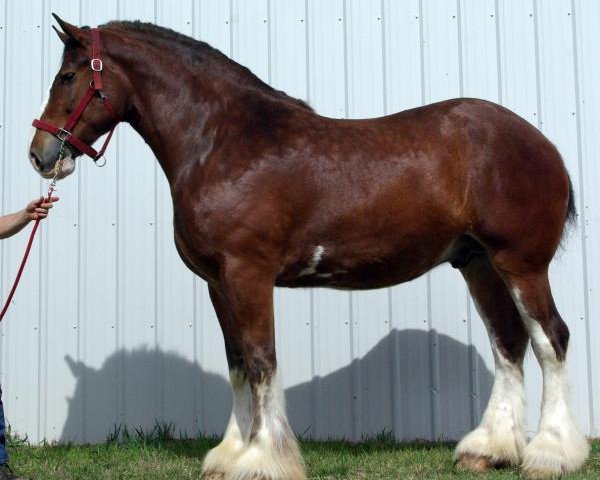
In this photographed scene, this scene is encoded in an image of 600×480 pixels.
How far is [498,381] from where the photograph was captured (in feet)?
13.9

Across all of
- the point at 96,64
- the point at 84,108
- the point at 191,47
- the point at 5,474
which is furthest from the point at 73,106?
the point at 5,474

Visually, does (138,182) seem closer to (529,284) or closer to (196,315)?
(196,315)

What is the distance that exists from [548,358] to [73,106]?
268cm

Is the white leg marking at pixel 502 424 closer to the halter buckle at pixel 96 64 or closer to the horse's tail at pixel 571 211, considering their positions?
the horse's tail at pixel 571 211

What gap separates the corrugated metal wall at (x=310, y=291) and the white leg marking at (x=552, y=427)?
4.05ft

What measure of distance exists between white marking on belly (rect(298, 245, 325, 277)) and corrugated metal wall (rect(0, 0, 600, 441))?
1370 millimetres

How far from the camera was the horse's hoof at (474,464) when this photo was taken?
405 centimetres

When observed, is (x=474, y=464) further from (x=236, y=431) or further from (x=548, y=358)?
(x=236, y=431)

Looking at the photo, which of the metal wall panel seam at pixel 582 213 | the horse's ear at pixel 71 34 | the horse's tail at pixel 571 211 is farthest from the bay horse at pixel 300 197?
the metal wall panel seam at pixel 582 213

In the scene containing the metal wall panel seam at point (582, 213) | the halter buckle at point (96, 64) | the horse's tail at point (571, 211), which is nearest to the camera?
the halter buckle at point (96, 64)

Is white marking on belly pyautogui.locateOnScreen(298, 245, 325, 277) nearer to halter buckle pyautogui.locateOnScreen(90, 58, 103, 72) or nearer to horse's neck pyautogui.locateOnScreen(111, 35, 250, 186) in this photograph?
horse's neck pyautogui.locateOnScreen(111, 35, 250, 186)

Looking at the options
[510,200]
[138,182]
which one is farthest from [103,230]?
[510,200]

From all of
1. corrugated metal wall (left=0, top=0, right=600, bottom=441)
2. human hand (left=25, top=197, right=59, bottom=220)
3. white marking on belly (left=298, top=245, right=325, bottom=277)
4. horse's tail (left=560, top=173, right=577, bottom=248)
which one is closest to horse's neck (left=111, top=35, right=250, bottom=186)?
human hand (left=25, top=197, right=59, bottom=220)

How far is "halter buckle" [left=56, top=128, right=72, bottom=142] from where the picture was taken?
3.71 meters
